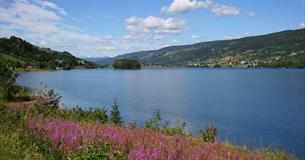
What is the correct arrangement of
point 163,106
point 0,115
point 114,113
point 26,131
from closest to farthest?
point 26,131
point 0,115
point 114,113
point 163,106

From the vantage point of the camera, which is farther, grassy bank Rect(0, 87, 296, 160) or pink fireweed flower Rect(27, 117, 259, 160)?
pink fireweed flower Rect(27, 117, 259, 160)

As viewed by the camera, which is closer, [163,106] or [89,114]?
[89,114]

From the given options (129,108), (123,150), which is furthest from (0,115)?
(129,108)

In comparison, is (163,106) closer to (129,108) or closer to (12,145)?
(129,108)

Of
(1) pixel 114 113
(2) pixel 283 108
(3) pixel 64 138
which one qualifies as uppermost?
(3) pixel 64 138

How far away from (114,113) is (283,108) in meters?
51.0

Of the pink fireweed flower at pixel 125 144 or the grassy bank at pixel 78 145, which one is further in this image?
the pink fireweed flower at pixel 125 144

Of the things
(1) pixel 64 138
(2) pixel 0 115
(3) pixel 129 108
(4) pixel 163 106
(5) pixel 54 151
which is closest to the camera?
(5) pixel 54 151

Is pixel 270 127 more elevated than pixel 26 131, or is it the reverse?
pixel 26 131

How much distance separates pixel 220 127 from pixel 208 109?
1778 cm

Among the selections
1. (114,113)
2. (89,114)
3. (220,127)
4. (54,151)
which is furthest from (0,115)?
(220,127)

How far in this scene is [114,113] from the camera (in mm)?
20406

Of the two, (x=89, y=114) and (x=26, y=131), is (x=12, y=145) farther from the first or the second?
(x=89, y=114)

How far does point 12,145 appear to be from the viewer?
8.20m
